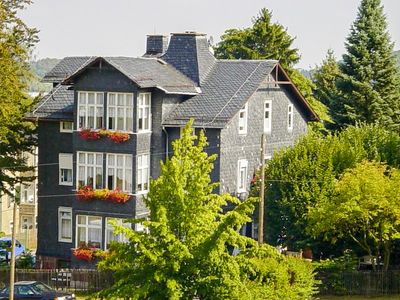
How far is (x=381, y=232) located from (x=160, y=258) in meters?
14.3

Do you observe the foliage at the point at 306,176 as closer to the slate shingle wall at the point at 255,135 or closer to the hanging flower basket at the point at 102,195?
the slate shingle wall at the point at 255,135

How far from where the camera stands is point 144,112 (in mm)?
51438

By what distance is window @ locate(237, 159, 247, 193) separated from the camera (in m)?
54.3

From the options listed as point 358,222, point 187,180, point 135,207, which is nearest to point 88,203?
point 135,207

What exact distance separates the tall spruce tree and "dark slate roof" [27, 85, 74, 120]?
18333 millimetres

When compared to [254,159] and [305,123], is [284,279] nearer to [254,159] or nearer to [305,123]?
[254,159]

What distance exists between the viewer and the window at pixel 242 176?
5431cm

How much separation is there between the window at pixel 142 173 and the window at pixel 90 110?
2.45m

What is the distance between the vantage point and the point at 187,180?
1421 inches

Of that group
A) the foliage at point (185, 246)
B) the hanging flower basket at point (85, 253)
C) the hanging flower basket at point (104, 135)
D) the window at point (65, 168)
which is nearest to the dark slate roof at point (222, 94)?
the hanging flower basket at point (104, 135)

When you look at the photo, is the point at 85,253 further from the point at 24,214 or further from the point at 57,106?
the point at 24,214

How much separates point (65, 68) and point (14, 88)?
5.62m

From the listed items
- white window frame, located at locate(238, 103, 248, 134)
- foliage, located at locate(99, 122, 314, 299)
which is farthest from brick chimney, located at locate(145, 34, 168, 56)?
foliage, located at locate(99, 122, 314, 299)

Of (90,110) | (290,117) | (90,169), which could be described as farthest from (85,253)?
(290,117)
